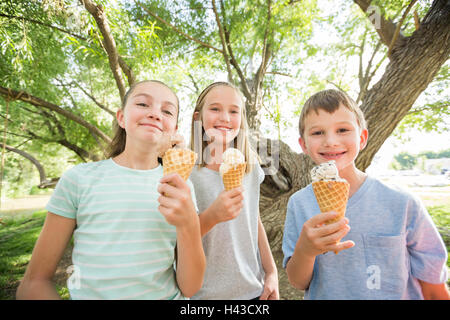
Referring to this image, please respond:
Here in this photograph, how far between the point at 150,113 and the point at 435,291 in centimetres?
223

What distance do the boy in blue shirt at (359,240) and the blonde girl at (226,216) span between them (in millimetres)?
397

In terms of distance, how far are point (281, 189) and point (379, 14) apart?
420 centimetres

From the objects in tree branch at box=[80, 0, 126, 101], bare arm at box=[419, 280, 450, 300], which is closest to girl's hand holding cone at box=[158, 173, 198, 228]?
bare arm at box=[419, 280, 450, 300]

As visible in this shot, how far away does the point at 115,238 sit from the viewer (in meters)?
1.38

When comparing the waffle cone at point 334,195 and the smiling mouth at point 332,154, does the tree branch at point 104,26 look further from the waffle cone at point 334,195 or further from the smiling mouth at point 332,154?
the waffle cone at point 334,195

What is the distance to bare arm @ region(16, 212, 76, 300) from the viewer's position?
127 cm

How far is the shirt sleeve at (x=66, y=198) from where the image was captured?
1354 millimetres

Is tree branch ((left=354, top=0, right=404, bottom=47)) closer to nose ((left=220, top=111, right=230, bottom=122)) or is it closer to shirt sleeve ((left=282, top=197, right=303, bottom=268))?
nose ((left=220, top=111, right=230, bottom=122))

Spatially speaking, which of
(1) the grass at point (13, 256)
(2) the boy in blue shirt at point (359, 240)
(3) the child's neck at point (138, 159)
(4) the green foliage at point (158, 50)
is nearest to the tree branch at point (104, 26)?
(4) the green foliage at point (158, 50)

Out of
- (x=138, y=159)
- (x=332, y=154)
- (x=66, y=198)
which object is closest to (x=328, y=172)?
(x=332, y=154)

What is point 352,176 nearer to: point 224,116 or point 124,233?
point 224,116

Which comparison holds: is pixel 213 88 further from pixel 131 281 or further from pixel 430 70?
pixel 430 70

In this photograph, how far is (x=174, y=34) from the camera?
612 centimetres
